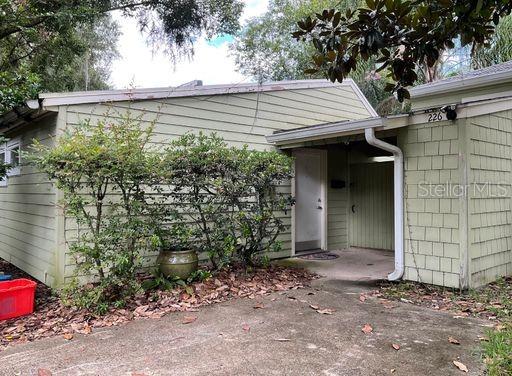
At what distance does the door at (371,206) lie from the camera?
782cm

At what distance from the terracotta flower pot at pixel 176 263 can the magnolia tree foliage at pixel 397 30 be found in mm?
2814

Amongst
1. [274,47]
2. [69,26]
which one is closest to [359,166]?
[69,26]

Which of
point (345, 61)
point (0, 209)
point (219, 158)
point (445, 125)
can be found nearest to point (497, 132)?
point (445, 125)

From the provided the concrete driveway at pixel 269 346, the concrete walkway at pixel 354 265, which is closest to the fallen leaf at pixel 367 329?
the concrete driveway at pixel 269 346

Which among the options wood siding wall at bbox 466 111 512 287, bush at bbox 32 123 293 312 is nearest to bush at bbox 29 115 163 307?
bush at bbox 32 123 293 312

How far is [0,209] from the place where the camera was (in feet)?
26.2

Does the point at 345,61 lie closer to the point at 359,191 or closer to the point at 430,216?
the point at 430,216

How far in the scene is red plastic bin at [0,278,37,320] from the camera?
13.3 ft

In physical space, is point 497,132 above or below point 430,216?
above

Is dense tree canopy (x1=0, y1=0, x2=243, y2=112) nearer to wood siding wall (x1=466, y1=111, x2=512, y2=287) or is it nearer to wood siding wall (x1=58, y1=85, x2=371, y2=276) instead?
wood siding wall (x1=58, y1=85, x2=371, y2=276)

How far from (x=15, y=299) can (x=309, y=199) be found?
5259mm

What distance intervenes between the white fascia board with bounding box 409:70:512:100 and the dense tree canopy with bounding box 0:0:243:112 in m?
5.03

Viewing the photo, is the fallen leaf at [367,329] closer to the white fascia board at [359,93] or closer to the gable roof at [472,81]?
the gable roof at [472,81]

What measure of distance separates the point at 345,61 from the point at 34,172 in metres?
5.07
